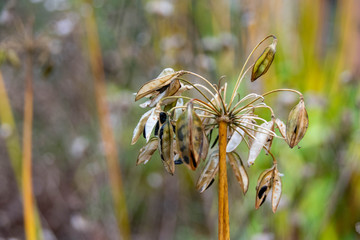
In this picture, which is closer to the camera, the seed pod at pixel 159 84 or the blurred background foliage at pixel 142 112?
the seed pod at pixel 159 84

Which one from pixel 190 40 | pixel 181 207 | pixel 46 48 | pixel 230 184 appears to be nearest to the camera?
pixel 46 48

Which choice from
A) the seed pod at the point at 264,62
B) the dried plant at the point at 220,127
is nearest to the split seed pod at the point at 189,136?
the dried plant at the point at 220,127

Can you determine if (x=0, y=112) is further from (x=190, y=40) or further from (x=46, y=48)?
(x=190, y=40)

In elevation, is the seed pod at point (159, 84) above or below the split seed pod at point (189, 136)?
above

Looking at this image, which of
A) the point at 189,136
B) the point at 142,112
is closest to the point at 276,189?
the point at 189,136

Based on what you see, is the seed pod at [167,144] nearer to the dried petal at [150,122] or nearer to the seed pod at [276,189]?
the dried petal at [150,122]

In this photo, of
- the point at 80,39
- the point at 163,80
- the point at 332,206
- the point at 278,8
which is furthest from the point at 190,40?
the point at 163,80

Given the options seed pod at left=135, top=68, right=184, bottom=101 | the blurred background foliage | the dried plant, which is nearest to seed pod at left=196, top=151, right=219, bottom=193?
the dried plant
